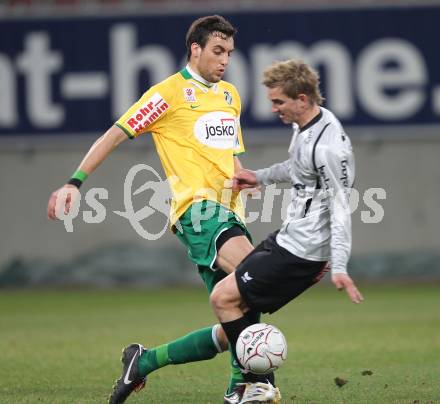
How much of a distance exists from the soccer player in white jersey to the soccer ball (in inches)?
4.7

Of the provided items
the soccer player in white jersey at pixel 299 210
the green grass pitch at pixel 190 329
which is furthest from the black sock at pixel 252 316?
the green grass pitch at pixel 190 329

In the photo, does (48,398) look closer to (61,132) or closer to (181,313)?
(181,313)

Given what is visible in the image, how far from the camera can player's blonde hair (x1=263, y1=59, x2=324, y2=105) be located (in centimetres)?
643

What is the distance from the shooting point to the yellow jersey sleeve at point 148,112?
7148 mm

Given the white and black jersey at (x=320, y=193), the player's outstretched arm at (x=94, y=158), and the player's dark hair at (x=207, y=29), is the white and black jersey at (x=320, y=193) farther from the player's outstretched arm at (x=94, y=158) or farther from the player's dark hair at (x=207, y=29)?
the player's outstretched arm at (x=94, y=158)

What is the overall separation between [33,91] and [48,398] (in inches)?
414

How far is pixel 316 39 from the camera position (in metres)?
17.2

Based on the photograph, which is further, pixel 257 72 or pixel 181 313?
pixel 257 72

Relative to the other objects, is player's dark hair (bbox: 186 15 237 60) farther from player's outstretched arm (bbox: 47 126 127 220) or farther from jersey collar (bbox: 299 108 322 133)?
jersey collar (bbox: 299 108 322 133)

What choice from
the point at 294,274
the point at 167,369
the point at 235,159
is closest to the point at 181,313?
the point at 167,369

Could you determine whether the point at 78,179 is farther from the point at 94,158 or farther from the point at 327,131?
the point at 327,131

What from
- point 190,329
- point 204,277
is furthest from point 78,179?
point 190,329

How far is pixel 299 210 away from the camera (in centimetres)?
647

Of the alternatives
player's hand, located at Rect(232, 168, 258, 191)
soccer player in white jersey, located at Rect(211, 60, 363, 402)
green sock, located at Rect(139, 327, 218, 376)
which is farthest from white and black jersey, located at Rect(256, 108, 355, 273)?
green sock, located at Rect(139, 327, 218, 376)
